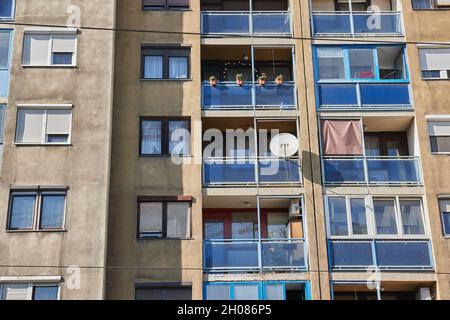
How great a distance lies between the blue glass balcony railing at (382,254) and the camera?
88.7 feet

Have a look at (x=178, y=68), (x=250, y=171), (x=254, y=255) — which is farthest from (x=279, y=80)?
(x=254, y=255)

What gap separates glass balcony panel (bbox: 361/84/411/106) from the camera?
29.5 m

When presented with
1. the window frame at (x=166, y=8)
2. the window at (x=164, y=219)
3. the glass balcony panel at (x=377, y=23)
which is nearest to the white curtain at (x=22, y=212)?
the window at (x=164, y=219)

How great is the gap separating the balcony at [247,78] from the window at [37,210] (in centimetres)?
637

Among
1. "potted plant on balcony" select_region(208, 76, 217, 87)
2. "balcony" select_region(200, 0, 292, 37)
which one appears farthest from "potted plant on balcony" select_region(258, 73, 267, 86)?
"balcony" select_region(200, 0, 292, 37)

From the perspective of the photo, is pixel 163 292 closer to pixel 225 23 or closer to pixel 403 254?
pixel 403 254

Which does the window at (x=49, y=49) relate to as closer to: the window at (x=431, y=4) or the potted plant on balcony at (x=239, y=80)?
the potted plant on balcony at (x=239, y=80)

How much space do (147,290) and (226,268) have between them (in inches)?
108

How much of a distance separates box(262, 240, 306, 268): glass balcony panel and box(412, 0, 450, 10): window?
34.7ft

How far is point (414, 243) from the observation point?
89.6ft

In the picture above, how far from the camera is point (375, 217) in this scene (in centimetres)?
2797
